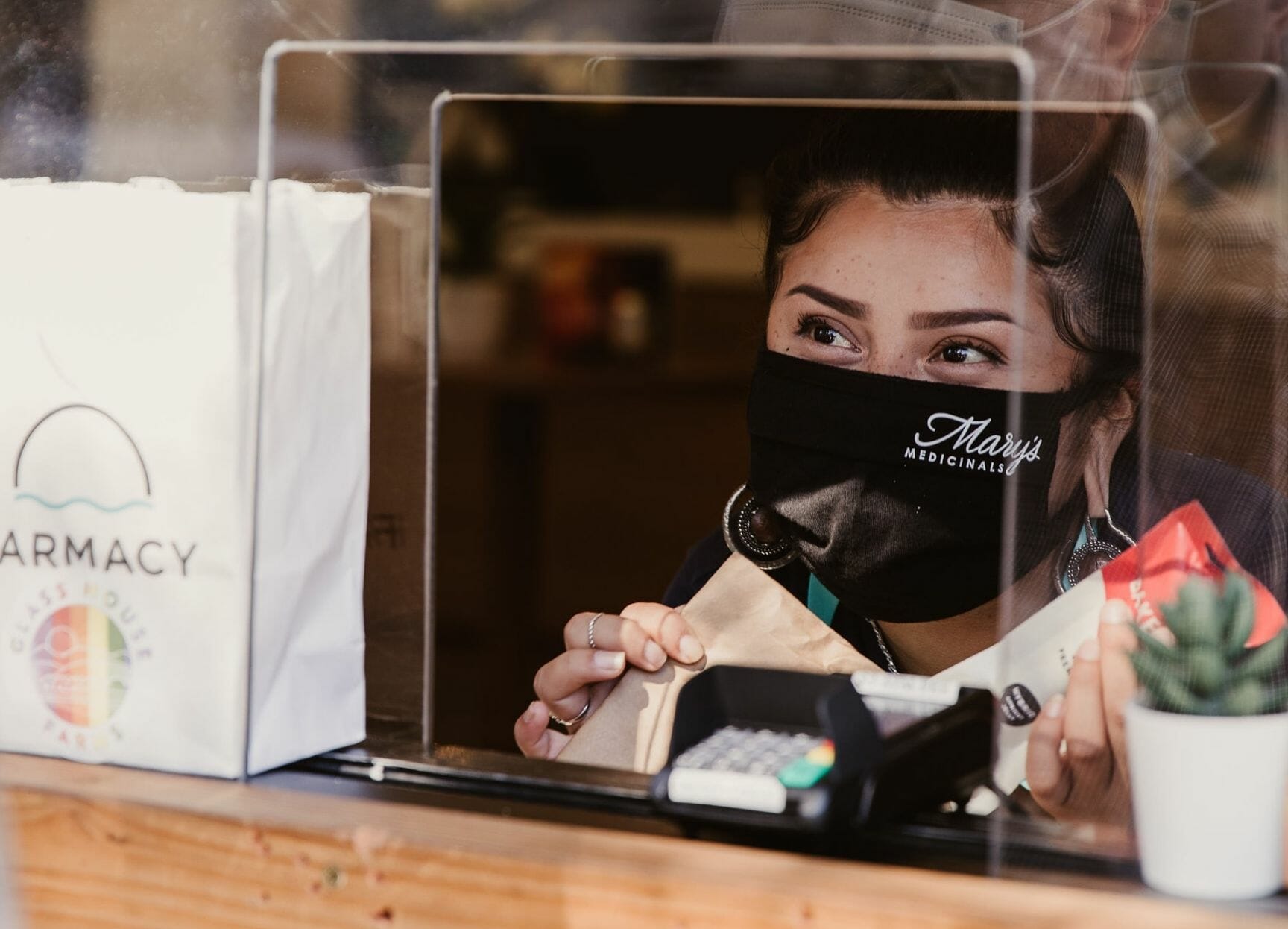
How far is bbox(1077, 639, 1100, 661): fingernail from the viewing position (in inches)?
34.4

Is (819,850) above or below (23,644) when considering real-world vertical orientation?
below

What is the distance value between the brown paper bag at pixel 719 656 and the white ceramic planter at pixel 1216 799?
0.46 metres

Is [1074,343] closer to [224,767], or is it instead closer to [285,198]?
[285,198]

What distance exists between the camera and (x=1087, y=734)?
86 centimetres

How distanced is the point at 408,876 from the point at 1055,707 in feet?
1.44

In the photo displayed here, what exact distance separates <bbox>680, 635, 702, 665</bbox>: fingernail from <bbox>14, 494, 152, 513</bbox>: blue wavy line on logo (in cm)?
49

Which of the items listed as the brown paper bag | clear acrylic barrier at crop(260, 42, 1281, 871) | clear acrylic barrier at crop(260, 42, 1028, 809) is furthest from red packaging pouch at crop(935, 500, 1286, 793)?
clear acrylic barrier at crop(260, 42, 1028, 809)

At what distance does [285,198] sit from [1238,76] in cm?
62

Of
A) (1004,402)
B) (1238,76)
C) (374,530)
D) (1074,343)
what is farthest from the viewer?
(1004,402)

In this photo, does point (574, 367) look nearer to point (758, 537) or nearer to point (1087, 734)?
point (758, 537)

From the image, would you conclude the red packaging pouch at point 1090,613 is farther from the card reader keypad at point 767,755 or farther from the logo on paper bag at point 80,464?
the logo on paper bag at point 80,464

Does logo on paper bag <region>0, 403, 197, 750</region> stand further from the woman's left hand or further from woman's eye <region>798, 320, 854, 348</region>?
woman's eye <region>798, 320, 854, 348</region>

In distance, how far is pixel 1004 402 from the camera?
1220 mm

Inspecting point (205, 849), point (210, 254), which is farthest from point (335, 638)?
point (210, 254)
